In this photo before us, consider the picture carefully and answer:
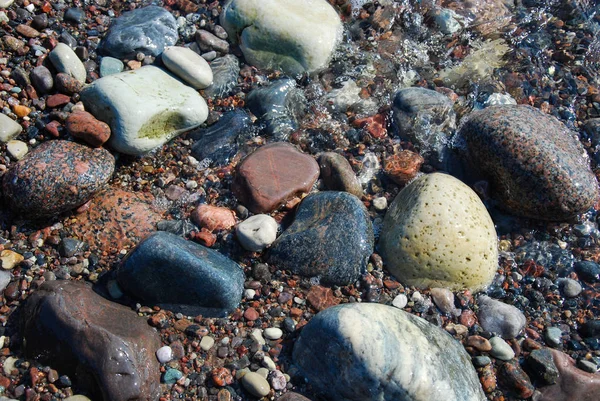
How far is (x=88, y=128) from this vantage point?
157 inches

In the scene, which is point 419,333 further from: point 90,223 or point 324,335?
point 90,223

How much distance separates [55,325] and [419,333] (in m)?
2.17

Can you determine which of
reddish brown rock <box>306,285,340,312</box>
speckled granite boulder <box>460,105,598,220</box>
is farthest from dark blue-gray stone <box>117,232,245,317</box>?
speckled granite boulder <box>460,105,598,220</box>

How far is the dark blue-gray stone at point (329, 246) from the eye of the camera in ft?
12.4

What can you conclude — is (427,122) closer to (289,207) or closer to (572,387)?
(289,207)

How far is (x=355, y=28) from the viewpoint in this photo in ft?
17.8

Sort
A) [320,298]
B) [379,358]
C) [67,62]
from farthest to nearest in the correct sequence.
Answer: [67,62] → [320,298] → [379,358]

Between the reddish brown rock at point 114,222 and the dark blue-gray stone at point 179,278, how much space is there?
33 cm

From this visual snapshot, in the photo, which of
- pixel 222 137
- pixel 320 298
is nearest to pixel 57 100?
pixel 222 137

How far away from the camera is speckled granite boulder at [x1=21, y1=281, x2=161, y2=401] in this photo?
3117mm

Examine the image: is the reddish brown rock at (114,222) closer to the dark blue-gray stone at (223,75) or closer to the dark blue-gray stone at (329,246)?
the dark blue-gray stone at (329,246)

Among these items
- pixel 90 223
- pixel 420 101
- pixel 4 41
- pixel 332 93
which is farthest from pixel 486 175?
pixel 4 41

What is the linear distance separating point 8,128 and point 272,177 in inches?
78.2

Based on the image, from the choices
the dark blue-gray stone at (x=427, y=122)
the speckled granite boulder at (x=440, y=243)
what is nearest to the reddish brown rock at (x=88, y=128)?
the speckled granite boulder at (x=440, y=243)
